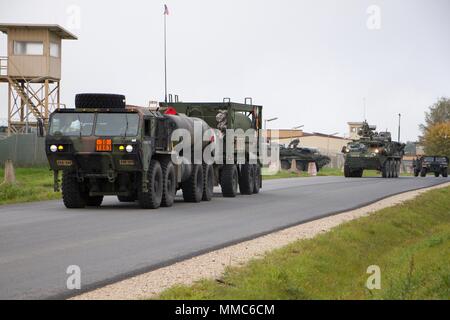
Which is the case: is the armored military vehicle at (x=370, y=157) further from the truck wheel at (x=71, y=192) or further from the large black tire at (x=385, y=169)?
the truck wheel at (x=71, y=192)

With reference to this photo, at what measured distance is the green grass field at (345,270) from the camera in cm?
1085

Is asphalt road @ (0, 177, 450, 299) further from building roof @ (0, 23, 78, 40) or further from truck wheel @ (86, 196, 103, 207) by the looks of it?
building roof @ (0, 23, 78, 40)

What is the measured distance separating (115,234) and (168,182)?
7.92m

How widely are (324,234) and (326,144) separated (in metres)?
112

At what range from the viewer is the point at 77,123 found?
23125 millimetres

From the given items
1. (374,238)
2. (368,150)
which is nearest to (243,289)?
(374,238)

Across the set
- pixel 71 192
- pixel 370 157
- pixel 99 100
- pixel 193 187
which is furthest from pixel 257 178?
pixel 370 157

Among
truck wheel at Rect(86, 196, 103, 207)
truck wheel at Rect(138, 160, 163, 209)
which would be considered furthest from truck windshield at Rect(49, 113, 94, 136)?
truck wheel at Rect(86, 196, 103, 207)

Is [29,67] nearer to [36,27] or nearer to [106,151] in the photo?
[36,27]

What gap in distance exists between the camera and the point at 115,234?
16.7 meters

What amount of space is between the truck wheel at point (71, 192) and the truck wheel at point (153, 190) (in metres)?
1.43

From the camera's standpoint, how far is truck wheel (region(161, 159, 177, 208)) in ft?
79.3

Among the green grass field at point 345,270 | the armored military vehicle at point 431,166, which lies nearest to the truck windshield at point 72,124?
the green grass field at point 345,270
